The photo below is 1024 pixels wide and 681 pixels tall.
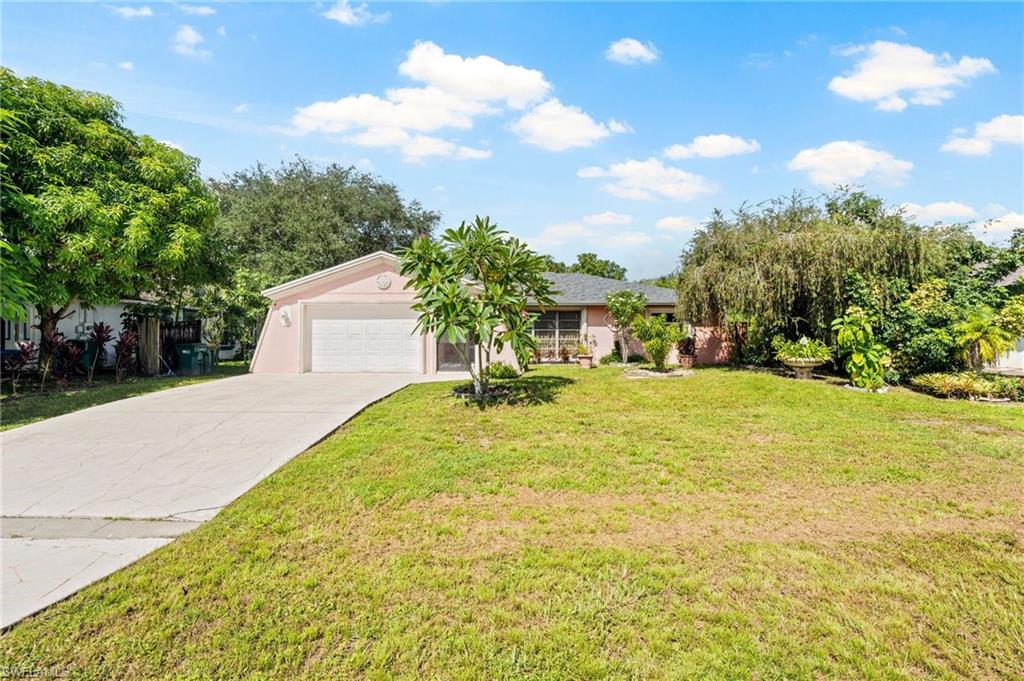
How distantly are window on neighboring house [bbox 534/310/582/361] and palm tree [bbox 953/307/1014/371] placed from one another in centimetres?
1139

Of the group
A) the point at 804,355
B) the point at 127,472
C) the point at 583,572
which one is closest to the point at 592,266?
the point at 804,355

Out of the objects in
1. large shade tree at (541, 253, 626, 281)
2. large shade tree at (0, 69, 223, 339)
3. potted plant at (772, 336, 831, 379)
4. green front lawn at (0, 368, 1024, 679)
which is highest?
large shade tree at (541, 253, 626, 281)

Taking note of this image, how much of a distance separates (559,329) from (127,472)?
1532 cm

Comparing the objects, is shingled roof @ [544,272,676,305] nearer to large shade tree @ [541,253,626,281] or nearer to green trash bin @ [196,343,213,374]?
green trash bin @ [196,343,213,374]

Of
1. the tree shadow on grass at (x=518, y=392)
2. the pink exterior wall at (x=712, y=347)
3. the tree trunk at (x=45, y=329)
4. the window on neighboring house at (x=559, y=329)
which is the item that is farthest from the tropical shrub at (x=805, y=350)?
the tree trunk at (x=45, y=329)

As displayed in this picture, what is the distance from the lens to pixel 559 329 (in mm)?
19422

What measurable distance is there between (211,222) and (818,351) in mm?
18511

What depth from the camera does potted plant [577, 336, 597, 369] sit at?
56.0ft

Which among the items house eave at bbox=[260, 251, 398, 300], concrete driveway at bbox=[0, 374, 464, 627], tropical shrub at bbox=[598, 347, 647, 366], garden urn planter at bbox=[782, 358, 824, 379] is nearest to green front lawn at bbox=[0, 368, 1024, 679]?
concrete driveway at bbox=[0, 374, 464, 627]

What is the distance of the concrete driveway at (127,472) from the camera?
3701mm

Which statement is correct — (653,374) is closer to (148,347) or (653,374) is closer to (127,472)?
(127,472)

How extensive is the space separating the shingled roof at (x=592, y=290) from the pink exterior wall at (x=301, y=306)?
646 cm

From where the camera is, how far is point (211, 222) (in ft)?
48.3

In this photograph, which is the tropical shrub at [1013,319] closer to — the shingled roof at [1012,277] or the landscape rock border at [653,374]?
the shingled roof at [1012,277]
